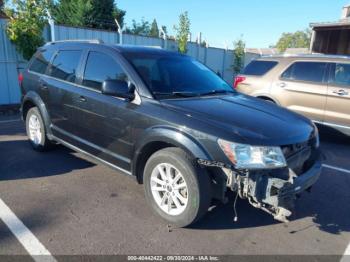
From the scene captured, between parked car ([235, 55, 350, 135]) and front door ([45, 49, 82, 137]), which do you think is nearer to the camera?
front door ([45, 49, 82, 137])

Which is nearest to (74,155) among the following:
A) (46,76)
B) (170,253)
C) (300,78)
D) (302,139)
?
(46,76)

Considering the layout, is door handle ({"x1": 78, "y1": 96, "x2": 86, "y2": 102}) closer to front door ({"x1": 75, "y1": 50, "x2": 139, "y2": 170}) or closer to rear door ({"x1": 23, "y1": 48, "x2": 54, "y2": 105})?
front door ({"x1": 75, "y1": 50, "x2": 139, "y2": 170})

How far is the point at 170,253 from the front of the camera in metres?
2.91

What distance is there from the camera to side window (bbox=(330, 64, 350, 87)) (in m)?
6.62

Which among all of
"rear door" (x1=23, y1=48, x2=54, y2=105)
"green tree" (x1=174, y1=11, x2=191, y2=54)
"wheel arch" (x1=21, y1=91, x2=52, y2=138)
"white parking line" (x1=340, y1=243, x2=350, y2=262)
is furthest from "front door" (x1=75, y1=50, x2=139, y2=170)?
"green tree" (x1=174, y1=11, x2=191, y2=54)

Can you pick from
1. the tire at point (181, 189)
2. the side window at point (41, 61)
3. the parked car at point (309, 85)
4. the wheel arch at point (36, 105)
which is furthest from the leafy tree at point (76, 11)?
the tire at point (181, 189)

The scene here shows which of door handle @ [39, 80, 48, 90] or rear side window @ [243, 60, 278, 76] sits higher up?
rear side window @ [243, 60, 278, 76]

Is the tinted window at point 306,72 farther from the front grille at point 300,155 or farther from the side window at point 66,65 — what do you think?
the side window at point 66,65

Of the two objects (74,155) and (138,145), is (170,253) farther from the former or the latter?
(74,155)

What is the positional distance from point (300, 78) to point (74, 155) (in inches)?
200

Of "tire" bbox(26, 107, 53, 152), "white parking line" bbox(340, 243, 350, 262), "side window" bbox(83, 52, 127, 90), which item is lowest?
"white parking line" bbox(340, 243, 350, 262)

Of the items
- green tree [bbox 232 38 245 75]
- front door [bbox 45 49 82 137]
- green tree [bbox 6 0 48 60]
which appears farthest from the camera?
green tree [bbox 232 38 245 75]

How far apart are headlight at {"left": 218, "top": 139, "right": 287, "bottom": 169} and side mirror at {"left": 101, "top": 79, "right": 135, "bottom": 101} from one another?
1246mm

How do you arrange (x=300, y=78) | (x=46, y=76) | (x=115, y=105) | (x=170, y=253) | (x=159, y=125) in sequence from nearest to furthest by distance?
1. (x=170, y=253)
2. (x=159, y=125)
3. (x=115, y=105)
4. (x=46, y=76)
5. (x=300, y=78)
